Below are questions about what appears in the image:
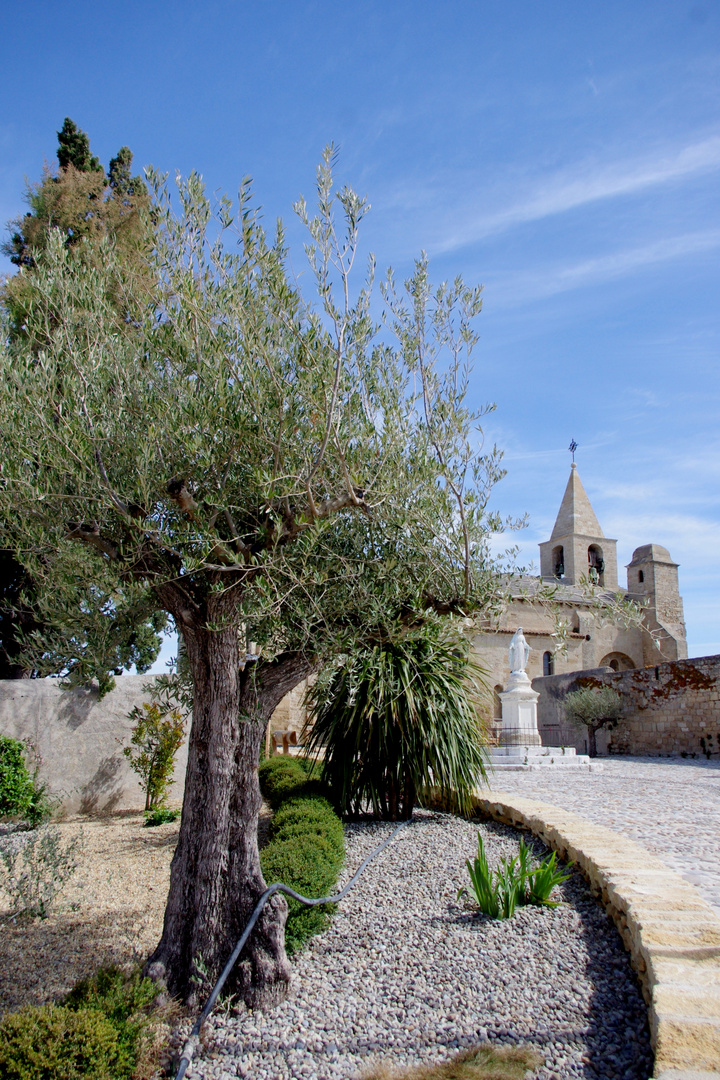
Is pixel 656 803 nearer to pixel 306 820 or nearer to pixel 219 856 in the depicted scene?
pixel 306 820

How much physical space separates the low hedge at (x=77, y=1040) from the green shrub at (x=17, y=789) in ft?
22.8

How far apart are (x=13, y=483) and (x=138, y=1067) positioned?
11.1 feet

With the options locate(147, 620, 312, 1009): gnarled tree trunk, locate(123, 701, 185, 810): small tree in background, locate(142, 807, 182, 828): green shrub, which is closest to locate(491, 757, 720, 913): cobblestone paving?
locate(147, 620, 312, 1009): gnarled tree trunk

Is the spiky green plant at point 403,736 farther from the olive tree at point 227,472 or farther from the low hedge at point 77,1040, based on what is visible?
the low hedge at point 77,1040

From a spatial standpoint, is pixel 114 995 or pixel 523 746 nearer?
pixel 114 995

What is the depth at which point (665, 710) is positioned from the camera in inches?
880

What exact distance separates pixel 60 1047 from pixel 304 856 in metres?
2.66

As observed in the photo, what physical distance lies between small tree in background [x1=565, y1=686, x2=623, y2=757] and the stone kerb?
18.5 meters

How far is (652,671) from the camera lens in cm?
2320

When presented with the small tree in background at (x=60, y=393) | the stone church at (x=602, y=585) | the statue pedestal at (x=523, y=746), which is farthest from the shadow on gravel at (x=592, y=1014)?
the stone church at (x=602, y=585)

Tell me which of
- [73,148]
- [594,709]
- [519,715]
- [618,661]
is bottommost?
[519,715]

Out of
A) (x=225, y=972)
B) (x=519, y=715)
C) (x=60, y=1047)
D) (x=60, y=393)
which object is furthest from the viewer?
(x=519, y=715)

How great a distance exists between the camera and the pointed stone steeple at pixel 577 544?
44875mm

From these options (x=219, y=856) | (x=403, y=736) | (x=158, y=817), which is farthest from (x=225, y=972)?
(x=158, y=817)
